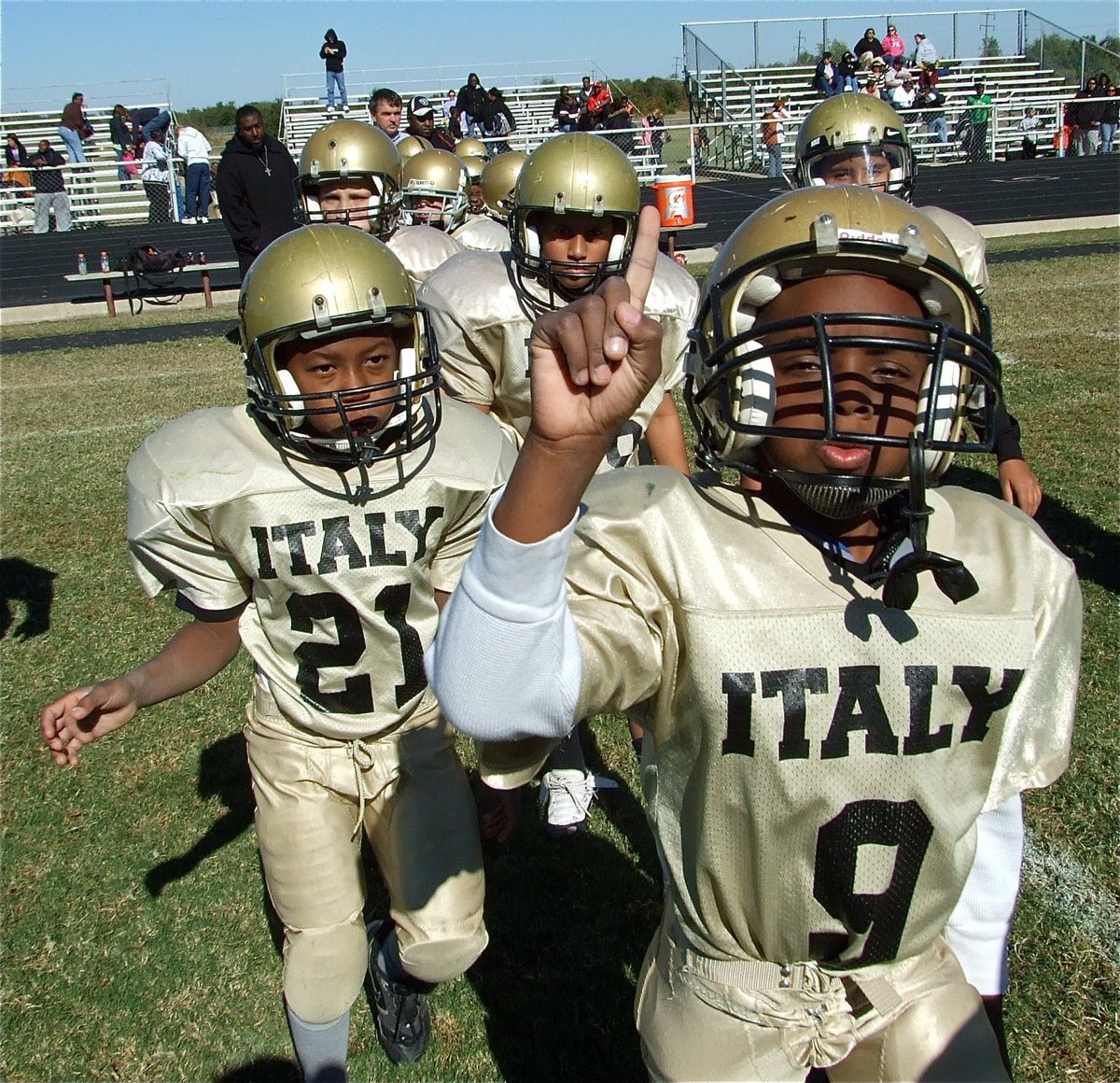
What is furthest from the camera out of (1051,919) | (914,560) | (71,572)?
(71,572)

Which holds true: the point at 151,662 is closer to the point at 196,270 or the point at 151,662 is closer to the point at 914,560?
the point at 914,560

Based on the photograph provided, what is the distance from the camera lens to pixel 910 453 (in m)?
1.52

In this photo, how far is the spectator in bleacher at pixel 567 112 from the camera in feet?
84.4

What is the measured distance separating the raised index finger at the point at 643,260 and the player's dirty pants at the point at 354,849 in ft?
5.18

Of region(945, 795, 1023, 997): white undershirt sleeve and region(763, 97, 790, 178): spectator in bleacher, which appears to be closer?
region(945, 795, 1023, 997): white undershirt sleeve

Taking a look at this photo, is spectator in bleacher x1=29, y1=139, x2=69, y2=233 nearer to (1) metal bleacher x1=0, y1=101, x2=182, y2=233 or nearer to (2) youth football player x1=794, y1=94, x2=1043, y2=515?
(1) metal bleacher x1=0, y1=101, x2=182, y2=233

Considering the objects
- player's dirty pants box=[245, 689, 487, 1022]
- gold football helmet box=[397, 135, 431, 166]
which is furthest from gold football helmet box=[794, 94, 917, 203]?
gold football helmet box=[397, 135, 431, 166]

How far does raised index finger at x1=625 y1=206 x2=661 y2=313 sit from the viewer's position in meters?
1.35

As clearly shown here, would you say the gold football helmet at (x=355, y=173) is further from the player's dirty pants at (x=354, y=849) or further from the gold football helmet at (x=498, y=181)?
the player's dirty pants at (x=354, y=849)

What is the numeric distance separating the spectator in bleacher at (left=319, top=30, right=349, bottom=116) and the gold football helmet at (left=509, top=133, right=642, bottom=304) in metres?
23.8

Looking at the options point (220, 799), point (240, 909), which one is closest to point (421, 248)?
point (220, 799)

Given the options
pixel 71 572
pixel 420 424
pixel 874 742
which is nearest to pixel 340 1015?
pixel 420 424

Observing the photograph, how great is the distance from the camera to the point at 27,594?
5.72m

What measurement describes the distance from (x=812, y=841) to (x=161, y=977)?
2092mm
